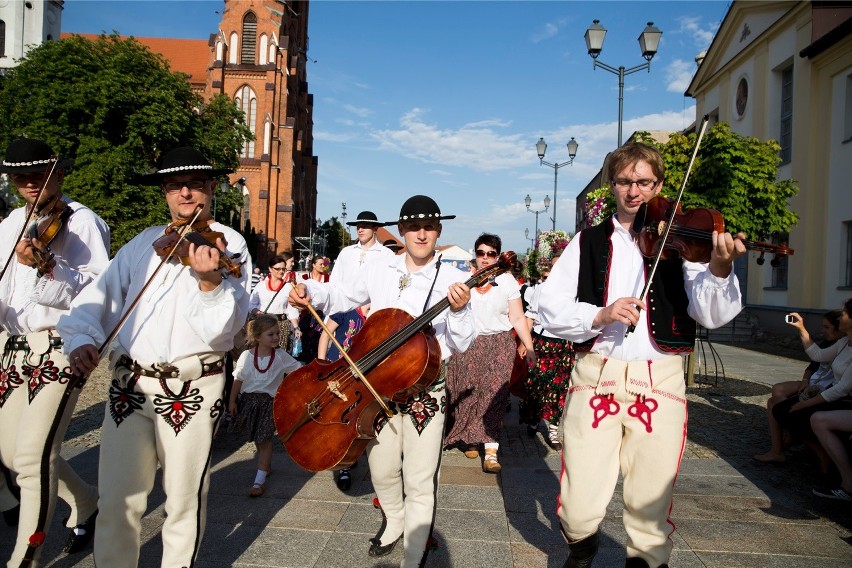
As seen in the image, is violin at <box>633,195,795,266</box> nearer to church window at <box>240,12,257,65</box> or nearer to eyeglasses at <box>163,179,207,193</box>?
eyeglasses at <box>163,179,207,193</box>

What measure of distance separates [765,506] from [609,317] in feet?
10.5

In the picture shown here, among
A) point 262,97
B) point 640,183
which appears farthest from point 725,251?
point 262,97

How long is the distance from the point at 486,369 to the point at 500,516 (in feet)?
6.75

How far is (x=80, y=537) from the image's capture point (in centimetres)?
395

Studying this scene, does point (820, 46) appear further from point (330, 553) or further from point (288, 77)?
point (288, 77)

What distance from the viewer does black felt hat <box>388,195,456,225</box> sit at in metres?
3.79

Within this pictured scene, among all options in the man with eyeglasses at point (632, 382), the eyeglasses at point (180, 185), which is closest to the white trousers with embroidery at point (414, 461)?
the man with eyeglasses at point (632, 382)

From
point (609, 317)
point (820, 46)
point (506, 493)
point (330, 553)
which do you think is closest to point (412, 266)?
point (609, 317)

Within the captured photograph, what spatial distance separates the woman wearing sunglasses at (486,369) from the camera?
6441 millimetres

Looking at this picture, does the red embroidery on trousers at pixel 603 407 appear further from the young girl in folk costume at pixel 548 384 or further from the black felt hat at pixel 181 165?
the young girl in folk costume at pixel 548 384

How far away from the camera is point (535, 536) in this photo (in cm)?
433

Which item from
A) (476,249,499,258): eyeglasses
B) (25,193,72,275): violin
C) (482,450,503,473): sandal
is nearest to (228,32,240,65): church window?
(476,249,499,258): eyeglasses

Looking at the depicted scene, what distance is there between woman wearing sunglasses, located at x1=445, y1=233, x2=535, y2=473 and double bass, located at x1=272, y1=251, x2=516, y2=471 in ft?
9.97

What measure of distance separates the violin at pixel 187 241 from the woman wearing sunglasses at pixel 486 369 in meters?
3.70
